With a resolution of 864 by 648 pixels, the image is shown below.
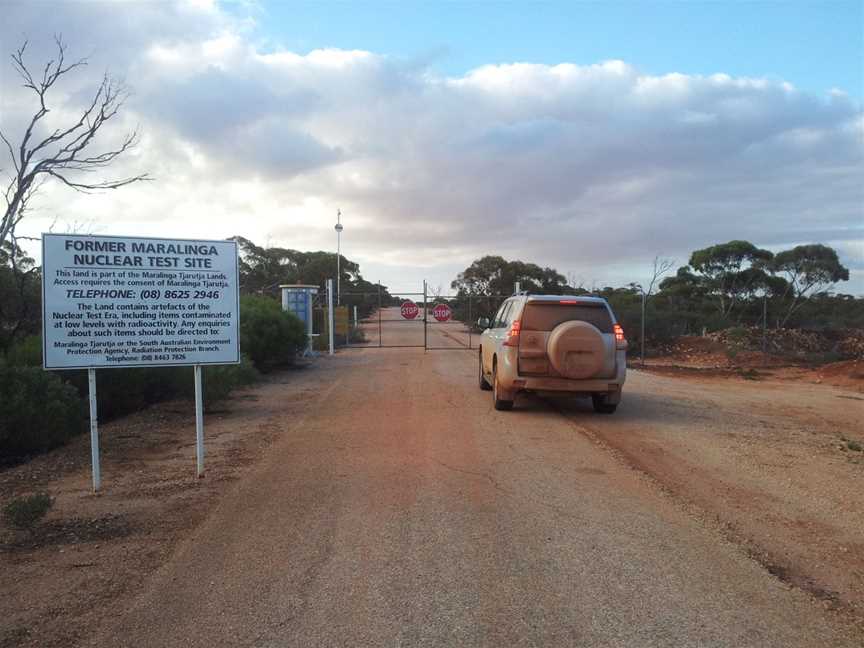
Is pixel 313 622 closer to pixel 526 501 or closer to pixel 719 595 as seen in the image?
pixel 719 595

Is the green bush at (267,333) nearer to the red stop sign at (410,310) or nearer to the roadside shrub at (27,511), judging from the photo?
the red stop sign at (410,310)

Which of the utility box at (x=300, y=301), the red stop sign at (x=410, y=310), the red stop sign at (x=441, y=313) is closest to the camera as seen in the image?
the utility box at (x=300, y=301)

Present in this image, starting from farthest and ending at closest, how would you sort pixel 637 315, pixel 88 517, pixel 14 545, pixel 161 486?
pixel 637 315, pixel 161 486, pixel 88 517, pixel 14 545

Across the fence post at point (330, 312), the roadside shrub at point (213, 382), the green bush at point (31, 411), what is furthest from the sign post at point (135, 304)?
the fence post at point (330, 312)

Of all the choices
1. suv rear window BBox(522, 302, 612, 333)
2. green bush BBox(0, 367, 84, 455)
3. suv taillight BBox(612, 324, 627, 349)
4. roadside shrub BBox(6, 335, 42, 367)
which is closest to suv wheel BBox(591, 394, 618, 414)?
suv taillight BBox(612, 324, 627, 349)

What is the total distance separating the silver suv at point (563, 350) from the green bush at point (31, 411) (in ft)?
21.2

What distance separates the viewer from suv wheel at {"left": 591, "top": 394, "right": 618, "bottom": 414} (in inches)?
487

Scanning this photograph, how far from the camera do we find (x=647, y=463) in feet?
28.7

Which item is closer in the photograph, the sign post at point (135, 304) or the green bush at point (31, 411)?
the sign post at point (135, 304)

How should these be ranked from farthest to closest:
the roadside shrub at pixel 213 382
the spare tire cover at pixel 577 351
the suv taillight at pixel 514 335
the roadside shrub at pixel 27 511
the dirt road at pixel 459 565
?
the roadside shrub at pixel 213 382 < the suv taillight at pixel 514 335 < the spare tire cover at pixel 577 351 < the roadside shrub at pixel 27 511 < the dirt road at pixel 459 565

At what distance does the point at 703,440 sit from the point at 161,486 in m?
7.01

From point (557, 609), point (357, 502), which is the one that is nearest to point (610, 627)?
point (557, 609)

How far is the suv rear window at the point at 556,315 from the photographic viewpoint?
11953 mm

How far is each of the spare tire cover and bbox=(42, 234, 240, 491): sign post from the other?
517 centimetres
